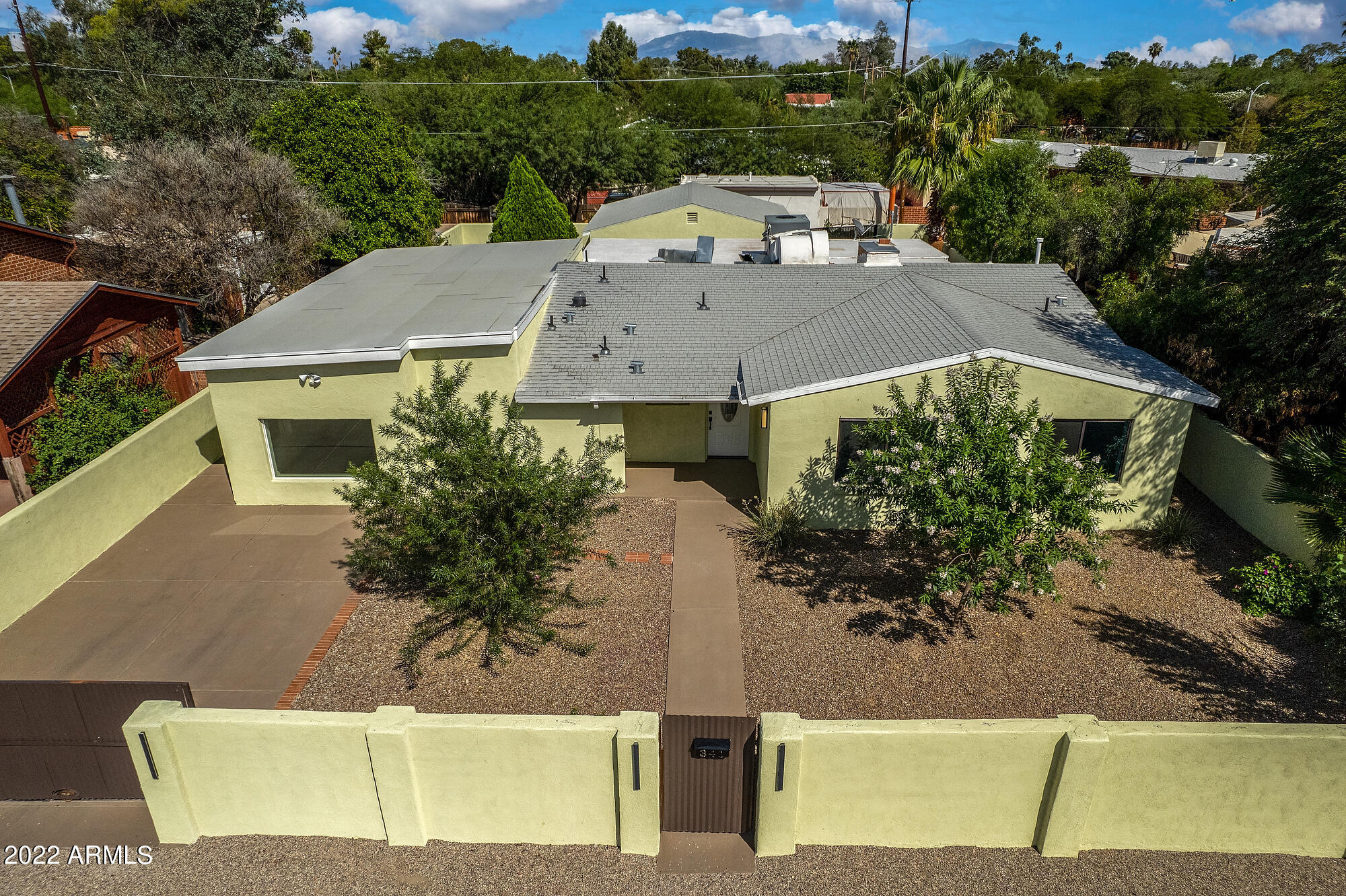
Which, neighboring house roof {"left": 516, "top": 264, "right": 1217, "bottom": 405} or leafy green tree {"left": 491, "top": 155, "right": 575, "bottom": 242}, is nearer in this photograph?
neighboring house roof {"left": 516, "top": 264, "right": 1217, "bottom": 405}

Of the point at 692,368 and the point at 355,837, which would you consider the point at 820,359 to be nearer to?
the point at 692,368

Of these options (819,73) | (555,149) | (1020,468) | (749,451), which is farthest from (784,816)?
(819,73)

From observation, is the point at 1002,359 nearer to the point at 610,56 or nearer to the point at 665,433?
the point at 665,433

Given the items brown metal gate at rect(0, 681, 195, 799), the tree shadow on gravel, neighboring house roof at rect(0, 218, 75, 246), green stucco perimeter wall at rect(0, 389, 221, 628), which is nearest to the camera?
brown metal gate at rect(0, 681, 195, 799)

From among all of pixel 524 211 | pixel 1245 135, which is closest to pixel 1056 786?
pixel 524 211

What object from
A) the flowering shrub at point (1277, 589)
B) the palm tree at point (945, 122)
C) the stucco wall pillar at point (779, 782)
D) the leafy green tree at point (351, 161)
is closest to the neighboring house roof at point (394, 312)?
the stucco wall pillar at point (779, 782)

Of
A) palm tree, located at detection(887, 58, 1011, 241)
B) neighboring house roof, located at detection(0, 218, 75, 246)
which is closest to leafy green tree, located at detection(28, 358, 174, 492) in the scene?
neighboring house roof, located at detection(0, 218, 75, 246)

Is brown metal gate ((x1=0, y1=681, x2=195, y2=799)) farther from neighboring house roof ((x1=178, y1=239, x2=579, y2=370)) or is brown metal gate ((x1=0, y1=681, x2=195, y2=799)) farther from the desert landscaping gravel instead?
neighboring house roof ((x1=178, y1=239, x2=579, y2=370))
